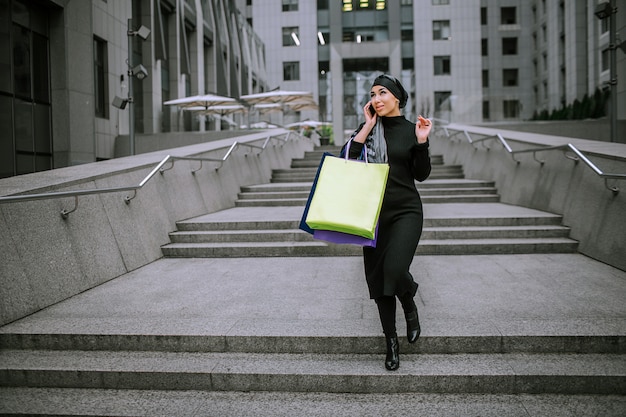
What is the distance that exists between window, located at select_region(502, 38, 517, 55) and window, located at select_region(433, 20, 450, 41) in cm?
1028

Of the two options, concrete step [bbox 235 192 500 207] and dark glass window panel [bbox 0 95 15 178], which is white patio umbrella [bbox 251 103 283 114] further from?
concrete step [bbox 235 192 500 207]

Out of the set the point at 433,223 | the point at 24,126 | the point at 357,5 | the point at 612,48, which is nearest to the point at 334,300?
the point at 433,223

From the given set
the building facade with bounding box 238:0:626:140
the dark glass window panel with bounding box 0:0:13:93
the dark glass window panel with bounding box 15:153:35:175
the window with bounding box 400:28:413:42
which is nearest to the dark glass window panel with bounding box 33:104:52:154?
the dark glass window panel with bounding box 15:153:35:175

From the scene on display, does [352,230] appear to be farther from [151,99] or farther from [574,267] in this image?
[151,99]

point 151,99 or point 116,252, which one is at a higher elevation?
point 151,99

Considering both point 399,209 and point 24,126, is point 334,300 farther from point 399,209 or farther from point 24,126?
point 24,126

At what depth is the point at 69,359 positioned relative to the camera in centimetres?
404

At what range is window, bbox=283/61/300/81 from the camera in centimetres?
4153

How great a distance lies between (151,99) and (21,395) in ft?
73.1

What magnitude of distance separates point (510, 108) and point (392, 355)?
21067mm

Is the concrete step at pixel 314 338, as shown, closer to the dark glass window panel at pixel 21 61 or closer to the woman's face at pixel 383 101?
the woman's face at pixel 383 101

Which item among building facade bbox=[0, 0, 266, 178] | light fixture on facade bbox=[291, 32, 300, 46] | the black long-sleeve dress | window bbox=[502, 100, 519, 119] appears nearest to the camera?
the black long-sleeve dress

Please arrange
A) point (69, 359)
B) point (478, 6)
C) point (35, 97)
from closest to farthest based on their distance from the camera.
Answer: point (69, 359), point (35, 97), point (478, 6)

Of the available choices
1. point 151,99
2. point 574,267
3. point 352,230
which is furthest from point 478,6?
point 352,230
